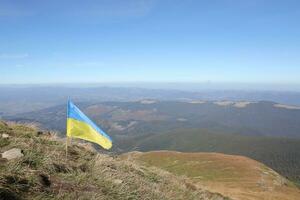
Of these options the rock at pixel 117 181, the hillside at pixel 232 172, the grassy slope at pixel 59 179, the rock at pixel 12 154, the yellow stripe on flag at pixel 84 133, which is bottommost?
the hillside at pixel 232 172

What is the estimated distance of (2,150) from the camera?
7973mm

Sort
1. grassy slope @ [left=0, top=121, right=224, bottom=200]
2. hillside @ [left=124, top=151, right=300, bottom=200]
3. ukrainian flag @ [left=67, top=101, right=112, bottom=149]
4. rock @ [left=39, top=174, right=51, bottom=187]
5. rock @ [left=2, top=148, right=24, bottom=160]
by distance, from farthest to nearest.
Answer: hillside @ [left=124, top=151, right=300, bottom=200] < ukrainian flag @ [left=67, top=101, right=112, bottom=149] < rock @ [left=2, top=148, right=24, bottom=160] < rock @ [left=39, top=174, right=51, bottom=187] < grassy slope @ [left=0, top=121, right=224, bottom=200]

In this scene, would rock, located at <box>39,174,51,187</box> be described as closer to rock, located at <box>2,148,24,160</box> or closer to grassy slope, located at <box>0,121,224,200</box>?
grassy slope, located at <box>0,121,224,200</box>

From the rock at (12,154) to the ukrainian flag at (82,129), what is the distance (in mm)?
1550

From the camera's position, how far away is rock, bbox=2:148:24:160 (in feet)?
24.2

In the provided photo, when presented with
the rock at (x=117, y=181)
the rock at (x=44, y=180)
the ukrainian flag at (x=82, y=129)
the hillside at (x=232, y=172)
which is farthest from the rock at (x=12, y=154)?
the hillside at (x=232, y=172)

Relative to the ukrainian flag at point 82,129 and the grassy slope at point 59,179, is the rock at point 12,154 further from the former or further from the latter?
the ukrainian flag at point 82,129

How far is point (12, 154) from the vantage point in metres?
7.49

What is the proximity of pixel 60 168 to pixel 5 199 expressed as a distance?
8.52 ft

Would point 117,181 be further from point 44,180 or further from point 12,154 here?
point 12,154

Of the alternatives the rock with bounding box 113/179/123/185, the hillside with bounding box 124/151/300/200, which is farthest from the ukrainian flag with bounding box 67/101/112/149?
the hillside with bounding box 124/151/300/200

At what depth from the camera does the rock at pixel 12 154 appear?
7.36 m

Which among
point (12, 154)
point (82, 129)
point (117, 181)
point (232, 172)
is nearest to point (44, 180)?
point (12, 154)

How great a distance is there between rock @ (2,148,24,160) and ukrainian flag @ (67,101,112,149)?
1.55 metres
